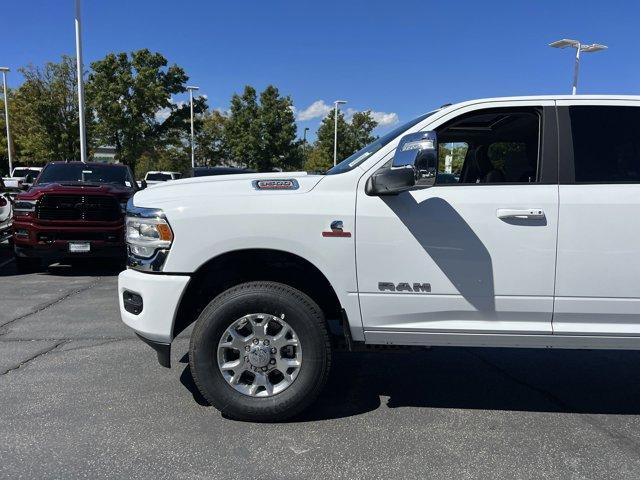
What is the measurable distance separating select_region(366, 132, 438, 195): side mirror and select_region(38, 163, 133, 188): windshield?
7908 millimetres

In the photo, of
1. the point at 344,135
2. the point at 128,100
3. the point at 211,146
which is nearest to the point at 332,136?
the point at 344,135

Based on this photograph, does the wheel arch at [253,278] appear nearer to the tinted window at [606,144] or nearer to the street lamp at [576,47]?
the tinted window at [606,144]

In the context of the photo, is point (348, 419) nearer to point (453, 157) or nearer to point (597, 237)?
point (597, 237)

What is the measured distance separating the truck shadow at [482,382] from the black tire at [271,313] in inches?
10.0

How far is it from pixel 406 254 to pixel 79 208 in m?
6.88

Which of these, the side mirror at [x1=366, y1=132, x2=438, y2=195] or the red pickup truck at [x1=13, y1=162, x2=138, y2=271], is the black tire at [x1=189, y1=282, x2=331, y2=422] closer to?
the side mirror at [x1=366, y1=132, x2=438, y2=195]

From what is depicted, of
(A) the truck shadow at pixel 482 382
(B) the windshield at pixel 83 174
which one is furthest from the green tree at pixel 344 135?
(A) the truck shadow at pixel 482 382

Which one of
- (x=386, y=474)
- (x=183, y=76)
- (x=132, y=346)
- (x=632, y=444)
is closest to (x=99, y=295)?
(x=132, y=346)

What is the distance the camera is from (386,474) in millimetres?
2959

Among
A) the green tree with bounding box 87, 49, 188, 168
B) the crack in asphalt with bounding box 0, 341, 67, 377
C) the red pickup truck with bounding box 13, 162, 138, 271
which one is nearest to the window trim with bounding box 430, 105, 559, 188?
the crack in asphalt with bounding box 0, 341, 67, 377

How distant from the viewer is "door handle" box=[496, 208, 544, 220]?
332 centimetres

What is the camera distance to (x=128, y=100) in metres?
31.4

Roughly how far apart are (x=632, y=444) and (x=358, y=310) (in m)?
1.89

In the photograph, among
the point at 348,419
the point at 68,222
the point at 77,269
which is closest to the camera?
the point at 348,419
